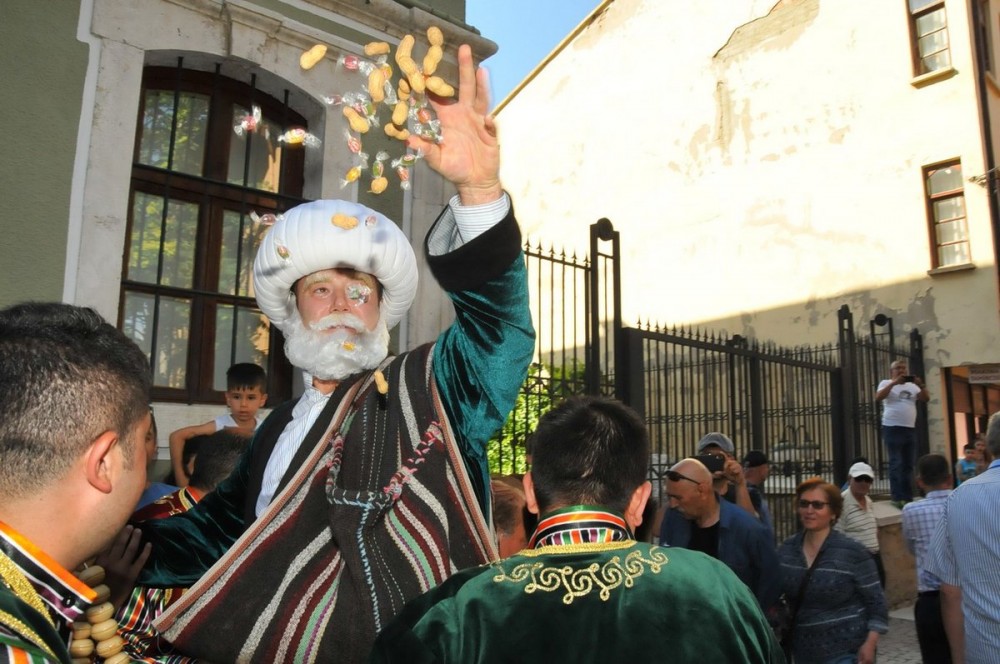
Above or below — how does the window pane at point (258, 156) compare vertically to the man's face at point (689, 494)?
above

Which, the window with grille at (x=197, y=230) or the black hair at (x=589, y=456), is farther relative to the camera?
the window with grille at (x=197, y=230)

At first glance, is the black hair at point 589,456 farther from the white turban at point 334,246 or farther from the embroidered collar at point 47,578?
the embroidered collar at point 47,578

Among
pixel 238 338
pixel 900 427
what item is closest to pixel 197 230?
pixel 238 338

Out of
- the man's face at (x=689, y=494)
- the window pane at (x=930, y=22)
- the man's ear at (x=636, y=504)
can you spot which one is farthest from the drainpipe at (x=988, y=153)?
the man's ear at (x=636, y=504)

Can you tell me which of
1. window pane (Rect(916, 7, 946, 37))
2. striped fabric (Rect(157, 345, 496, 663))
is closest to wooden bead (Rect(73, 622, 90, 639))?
striped fabric (Rect(157, 345, 496, 663))

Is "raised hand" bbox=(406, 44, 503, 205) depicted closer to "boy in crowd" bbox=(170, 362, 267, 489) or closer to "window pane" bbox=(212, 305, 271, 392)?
"boy in crowd" bbox=(170, 362, 267, 489)

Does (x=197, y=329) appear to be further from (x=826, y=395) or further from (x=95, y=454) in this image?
(x=826, y=395)

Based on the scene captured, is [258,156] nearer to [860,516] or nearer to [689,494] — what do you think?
[689,494]

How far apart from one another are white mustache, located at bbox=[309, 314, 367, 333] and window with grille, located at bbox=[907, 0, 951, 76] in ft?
48.3

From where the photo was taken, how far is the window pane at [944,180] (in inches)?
535

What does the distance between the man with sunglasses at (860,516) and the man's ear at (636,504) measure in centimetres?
464

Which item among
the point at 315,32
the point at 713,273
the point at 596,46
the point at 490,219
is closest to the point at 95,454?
the point at 490,219

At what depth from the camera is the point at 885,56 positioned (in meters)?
14.5

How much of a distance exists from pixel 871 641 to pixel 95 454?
4487 millimetres
